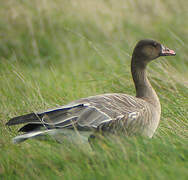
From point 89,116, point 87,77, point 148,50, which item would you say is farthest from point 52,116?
point 87,77

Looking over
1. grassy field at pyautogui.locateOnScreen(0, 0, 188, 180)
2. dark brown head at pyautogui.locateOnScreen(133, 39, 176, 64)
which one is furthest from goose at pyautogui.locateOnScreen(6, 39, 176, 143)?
dark brown head at pyautogui.locateOnScreen(133, 39, 176, 64)

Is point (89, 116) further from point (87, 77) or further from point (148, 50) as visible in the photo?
point (87, 77)

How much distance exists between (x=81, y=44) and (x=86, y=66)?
930mm

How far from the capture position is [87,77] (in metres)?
6.76

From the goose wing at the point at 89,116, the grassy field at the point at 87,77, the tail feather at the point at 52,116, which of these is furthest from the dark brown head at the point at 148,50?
the tail feather at the point at 52,116

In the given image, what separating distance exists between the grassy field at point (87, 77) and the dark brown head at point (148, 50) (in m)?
0.54

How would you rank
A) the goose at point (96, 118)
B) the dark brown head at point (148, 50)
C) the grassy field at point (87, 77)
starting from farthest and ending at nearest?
1. the dark brown head at point (148, 50)
2. the goose at point (96, 118)
3. the grassy field at point (87, 77)

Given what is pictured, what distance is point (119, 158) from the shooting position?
3379mm

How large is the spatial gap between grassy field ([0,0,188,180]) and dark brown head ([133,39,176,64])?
54 centimetres

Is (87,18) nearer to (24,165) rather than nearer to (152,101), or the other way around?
(152,101)

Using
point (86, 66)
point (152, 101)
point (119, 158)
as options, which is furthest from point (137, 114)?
point (86, 66)

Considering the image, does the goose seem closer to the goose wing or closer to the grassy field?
the goose wing

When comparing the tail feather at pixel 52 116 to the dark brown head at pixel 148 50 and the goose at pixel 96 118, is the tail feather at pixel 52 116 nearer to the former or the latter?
the goose at pixel 96 118

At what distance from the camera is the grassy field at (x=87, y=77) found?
3.38m
